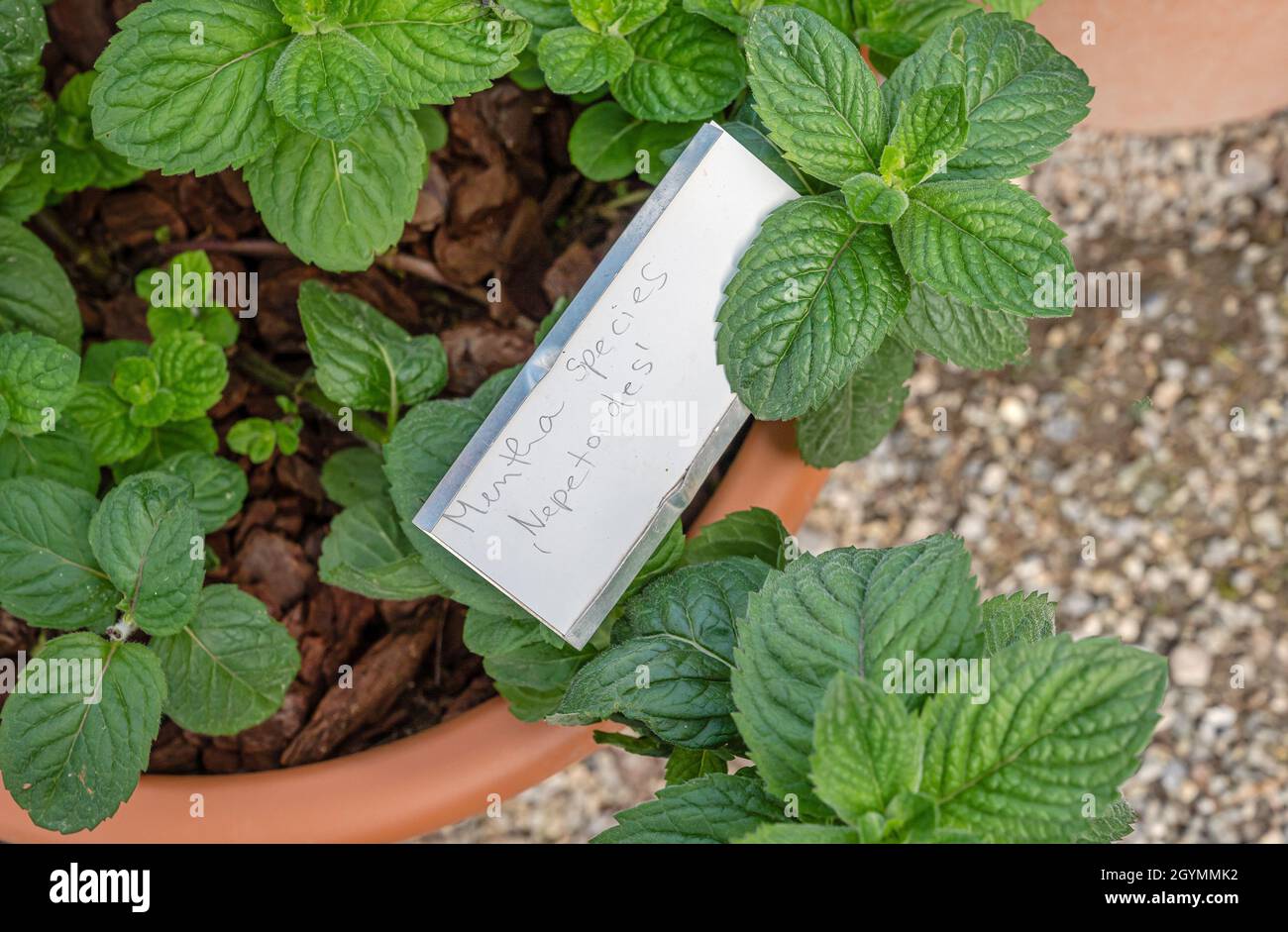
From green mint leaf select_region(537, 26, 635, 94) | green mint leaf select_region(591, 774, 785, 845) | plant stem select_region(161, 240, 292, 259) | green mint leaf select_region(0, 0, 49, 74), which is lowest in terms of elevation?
green mint leaf select_region(591, 774, 785, 845)

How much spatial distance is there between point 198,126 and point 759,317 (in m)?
0.64

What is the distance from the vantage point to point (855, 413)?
1.48 metres

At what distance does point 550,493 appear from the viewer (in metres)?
1.20

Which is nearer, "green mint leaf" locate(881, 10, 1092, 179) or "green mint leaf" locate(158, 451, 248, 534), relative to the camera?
"green mint leaf" locate(881, 10, 1092, 179)

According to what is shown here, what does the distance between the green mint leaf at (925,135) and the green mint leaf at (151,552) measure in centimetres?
85

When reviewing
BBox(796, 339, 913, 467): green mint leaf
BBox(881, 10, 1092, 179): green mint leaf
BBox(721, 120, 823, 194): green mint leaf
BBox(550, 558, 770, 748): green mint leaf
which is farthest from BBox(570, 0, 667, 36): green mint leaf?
BBox(550, 558, 770, 748): green mint leaf

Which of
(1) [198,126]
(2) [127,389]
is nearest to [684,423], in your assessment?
(1) [198,126]

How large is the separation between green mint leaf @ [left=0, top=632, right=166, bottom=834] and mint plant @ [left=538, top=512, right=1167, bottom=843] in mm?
459

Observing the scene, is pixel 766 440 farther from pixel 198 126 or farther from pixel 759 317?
pixel 198 126

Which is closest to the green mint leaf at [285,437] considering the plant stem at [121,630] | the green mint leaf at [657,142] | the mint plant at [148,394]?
the mint plant at [148,394]

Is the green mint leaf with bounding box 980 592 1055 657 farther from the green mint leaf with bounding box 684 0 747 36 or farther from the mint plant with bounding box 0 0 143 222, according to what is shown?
the mint plant with bounding box 0 0 143 222

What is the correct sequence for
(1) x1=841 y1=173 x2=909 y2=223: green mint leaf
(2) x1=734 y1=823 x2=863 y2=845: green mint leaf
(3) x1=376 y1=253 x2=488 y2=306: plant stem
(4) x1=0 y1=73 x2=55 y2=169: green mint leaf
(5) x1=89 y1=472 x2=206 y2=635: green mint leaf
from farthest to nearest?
(3) x1=376 y1=253 x2=488 y2=306: plant stem
(4) x1=0 y1=73 x2=55 y2=169: green mint leaf
(5) x1=89 y1=472 x2=206 y2=635: green mint leaf
(1) x1=841 y1=173 x2=909 y2=223: green mint leaf
(2) x1=734 y1=823 x2=863 y2=845: green mint leaf

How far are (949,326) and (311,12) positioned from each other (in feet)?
2.55

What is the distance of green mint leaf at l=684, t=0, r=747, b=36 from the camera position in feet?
4.11
